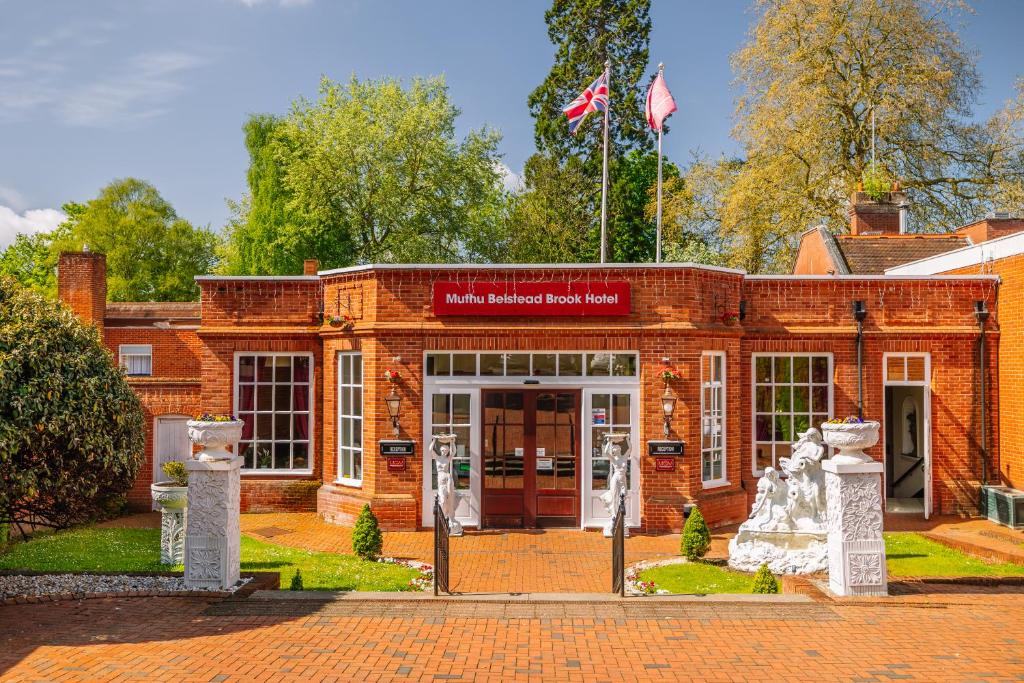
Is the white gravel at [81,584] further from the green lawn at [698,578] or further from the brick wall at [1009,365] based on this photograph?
the brick wall at [1009,365]

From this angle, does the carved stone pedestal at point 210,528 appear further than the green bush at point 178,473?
No

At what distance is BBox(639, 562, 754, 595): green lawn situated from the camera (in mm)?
9578

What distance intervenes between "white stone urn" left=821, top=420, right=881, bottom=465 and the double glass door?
4.89 meters

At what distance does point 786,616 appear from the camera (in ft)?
27.6

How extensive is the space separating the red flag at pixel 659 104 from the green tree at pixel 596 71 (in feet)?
57.1

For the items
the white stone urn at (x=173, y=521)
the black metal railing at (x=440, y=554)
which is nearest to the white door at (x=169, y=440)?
the white stone urn at (x=173, y=521)

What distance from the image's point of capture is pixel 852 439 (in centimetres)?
887

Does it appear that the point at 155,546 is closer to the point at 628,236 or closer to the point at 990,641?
the point at 990,641

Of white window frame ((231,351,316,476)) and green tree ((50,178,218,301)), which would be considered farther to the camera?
green tree ((50,178,218,301))

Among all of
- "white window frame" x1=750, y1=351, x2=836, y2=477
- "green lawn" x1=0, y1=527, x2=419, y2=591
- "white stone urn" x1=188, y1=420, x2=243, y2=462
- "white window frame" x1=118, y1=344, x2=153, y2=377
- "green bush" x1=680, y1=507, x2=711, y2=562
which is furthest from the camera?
"white window frame" x1=118, y1=344, x2=153, y2=377

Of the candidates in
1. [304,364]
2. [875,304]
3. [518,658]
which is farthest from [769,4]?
[518,658]

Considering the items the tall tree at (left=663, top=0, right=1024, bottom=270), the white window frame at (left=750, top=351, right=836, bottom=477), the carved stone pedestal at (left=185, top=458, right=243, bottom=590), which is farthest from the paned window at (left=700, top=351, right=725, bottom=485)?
the tall tree at (left=663, top=0, right=1024, bottom=270)

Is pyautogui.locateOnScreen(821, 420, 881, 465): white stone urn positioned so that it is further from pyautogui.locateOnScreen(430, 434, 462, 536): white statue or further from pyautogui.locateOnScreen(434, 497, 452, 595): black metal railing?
pyautogui.locateOnScreen(430, 434, 462, 536): white statue

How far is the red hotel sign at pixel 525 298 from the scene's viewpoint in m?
13.1
